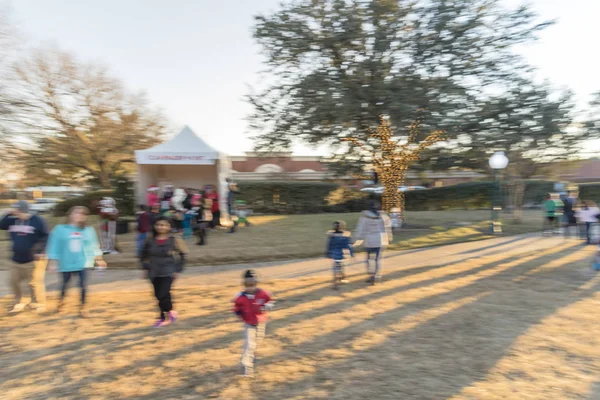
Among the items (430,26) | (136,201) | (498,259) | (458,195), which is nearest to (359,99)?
(430,26)

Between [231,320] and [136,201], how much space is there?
10582mm

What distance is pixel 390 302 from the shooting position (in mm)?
6590

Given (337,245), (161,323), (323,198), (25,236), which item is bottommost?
(161,323)

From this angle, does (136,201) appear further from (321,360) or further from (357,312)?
(321,360)

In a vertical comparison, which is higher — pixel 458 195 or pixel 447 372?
pixel 458 195

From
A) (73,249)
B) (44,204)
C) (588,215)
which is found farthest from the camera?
(44,204)

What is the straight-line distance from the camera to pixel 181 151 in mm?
14359

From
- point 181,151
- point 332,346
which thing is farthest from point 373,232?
point 181,151

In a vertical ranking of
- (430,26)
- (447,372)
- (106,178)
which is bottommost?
(447,372)

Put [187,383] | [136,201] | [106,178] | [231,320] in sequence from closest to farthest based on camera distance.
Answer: [187,383] < [231,320] < [136,201] < [106,178]

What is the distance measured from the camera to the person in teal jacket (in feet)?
19.2

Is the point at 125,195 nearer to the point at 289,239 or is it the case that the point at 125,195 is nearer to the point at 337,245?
the point at 289,239

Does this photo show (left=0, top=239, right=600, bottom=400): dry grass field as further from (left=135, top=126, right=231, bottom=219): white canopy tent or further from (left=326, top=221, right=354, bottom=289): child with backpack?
(left=135, top=126, right=231, bottom=219): white canopy tent

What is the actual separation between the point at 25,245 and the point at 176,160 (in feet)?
27.4
